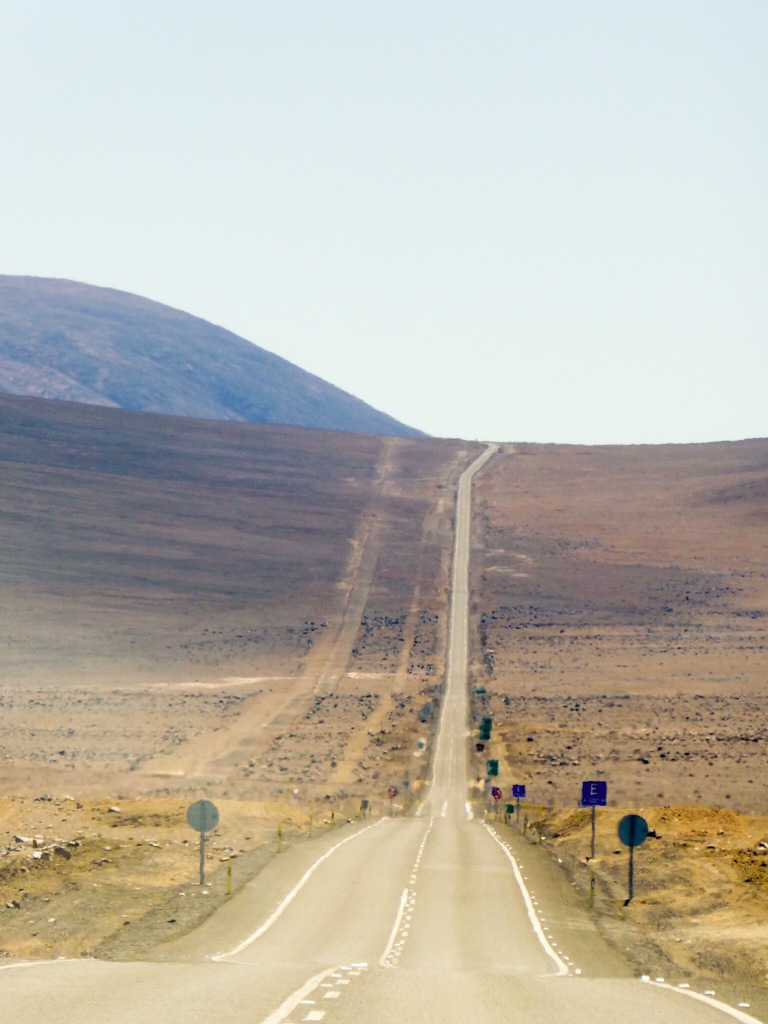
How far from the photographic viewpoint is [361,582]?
117 m

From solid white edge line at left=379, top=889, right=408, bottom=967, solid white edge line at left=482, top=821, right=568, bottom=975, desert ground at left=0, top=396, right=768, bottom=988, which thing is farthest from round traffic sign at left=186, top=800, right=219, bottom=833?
solid white edge line at left=482, top=821, right=568, bottom=975

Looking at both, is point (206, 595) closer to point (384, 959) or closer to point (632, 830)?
point (632, 830)

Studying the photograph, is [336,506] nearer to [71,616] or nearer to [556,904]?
[71,616]

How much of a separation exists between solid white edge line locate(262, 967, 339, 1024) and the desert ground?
6651 mm

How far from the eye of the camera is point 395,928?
2281 cm

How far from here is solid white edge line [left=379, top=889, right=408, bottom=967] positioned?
19.4 metres

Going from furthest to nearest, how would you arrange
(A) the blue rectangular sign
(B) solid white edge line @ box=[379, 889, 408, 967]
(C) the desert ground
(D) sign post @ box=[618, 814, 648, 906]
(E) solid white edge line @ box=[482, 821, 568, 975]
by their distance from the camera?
(A) the blue rectangular sign → (C) the desert ground → (D) sign post @ box=[618, 814, 648, 906] → (E) solid white edge line @ box=[482, 821, 568, 975] → (B) solid white edge line @ box=[379, 889, 408, 967]

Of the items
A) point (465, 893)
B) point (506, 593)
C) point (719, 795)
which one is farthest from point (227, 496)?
point (465, 893)

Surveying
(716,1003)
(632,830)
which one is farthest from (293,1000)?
(632,830)

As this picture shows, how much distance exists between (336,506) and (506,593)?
34593 millimetres

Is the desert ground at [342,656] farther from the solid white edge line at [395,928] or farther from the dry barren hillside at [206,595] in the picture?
the solid white edge line at [395,928]

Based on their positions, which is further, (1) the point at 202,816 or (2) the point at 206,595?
(2) the point at 206,595

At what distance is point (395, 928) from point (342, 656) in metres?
72.8

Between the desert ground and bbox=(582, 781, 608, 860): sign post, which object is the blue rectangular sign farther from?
the desert ground
